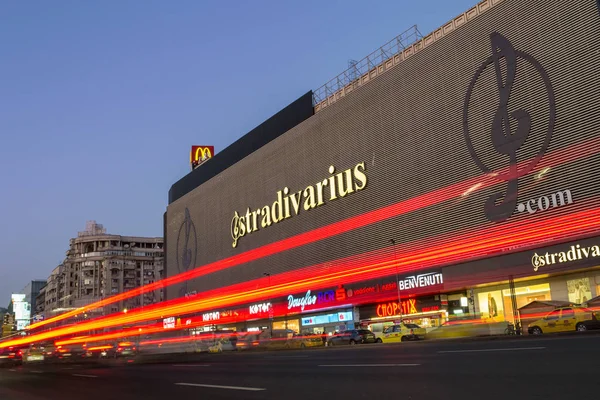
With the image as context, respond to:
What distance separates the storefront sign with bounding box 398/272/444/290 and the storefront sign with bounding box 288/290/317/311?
14.7 m

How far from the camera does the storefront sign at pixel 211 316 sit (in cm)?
8575

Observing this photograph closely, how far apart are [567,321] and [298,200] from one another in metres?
41.0

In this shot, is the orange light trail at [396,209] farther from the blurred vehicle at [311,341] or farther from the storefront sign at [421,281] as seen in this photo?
the blurred vehicle at [311,341]

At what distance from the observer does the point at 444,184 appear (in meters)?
48.2

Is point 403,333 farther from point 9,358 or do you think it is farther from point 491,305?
point 9,358

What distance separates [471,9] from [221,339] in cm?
3827

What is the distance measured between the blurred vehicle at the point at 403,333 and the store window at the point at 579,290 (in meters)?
11.1

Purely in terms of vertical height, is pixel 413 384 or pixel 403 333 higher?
pixel 413 384

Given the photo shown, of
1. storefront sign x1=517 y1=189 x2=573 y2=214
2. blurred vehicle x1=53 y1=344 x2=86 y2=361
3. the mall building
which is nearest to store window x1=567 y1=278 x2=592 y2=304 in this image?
the mall building

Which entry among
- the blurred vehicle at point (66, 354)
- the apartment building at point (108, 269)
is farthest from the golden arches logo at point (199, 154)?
the apartment building at point (108, 269)

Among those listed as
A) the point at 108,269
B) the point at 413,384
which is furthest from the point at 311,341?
the point at 108,269

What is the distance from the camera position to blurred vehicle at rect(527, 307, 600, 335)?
96.9 ft

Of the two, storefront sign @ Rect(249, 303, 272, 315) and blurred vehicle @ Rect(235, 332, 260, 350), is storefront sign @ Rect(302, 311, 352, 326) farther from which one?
blurred vehicle @ Rect(235, 332, 260, 350)

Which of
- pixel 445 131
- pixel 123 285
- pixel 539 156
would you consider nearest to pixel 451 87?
pixel 445 131
